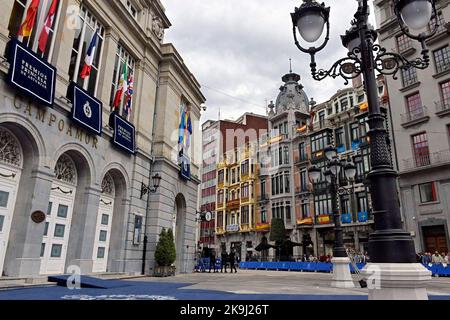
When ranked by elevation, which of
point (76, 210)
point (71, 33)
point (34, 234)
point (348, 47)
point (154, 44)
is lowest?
point (34, 234)

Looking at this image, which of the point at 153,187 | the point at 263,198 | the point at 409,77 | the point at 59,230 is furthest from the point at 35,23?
the point at 263,198

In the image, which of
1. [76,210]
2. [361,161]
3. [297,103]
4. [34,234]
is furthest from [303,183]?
[34,234]

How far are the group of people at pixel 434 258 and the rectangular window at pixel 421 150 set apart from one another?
279 inches

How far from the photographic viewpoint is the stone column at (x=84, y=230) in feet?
40.5

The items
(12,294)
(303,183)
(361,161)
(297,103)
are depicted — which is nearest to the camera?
(12,294)

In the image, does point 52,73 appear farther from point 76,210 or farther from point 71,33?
point 76,210

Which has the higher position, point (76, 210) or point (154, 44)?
point (154, 44)

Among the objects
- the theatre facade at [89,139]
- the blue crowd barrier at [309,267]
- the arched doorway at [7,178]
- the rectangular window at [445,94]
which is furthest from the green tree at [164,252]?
the rectangular window at [445,94]

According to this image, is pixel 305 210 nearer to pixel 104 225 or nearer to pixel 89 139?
pixel 104 225

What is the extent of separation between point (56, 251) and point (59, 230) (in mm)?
772

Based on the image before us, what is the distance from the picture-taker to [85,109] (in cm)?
1270

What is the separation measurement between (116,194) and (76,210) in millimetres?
2891

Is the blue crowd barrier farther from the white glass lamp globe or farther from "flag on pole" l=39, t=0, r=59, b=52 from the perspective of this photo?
"flag on pole" l=39, t=0, r=59, b=52

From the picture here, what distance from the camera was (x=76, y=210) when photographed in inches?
509
